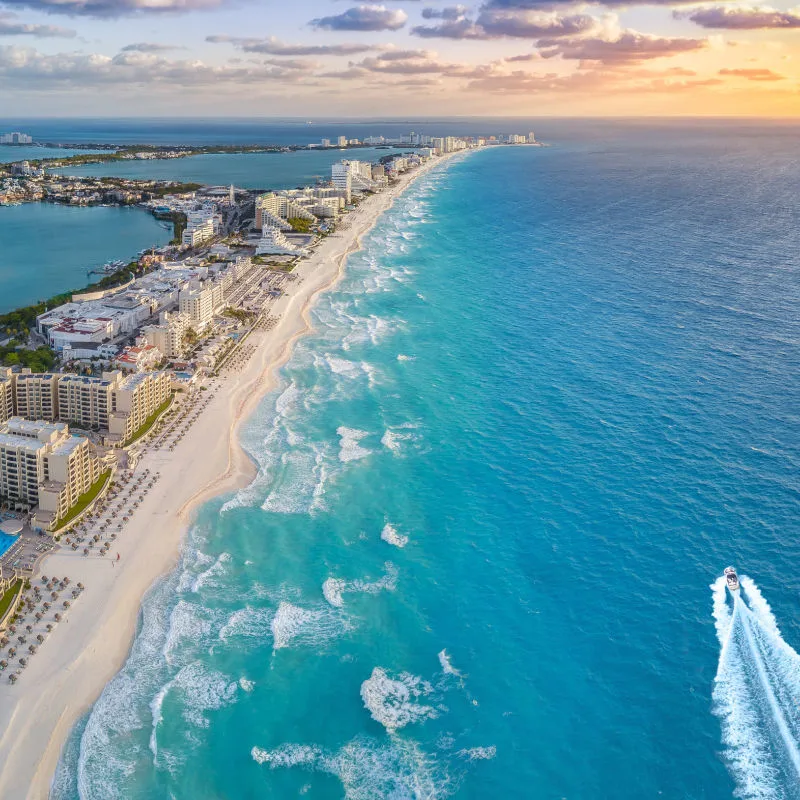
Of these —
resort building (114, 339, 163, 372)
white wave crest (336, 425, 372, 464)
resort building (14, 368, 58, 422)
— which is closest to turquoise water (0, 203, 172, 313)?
resort building (114, 339, 163, 372)

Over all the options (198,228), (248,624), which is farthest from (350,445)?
(198,228)

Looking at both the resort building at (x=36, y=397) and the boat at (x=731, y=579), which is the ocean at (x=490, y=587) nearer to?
the boat at (x=731, y=579)

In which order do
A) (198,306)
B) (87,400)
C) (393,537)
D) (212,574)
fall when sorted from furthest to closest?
(198,306)
(87,400)
(393,537)
(212,574)

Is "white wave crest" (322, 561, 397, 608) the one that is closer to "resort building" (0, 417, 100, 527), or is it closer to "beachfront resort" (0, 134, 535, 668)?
"beachfront resort" (0, 134, 535, 668)

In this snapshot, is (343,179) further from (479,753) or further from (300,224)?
(479,753)

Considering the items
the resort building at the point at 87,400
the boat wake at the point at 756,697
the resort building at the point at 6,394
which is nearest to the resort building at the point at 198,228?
the resort building at the point at 6,394
